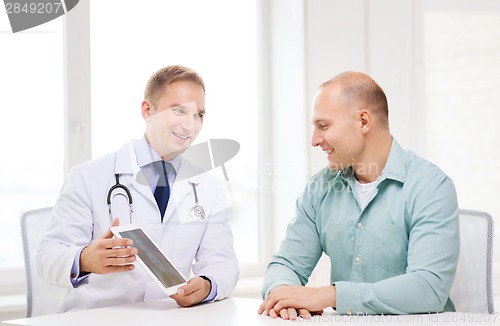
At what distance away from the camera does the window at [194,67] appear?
3.50 metres

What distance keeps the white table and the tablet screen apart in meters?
0.09

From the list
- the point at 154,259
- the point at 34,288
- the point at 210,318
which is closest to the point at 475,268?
the point at 210,318

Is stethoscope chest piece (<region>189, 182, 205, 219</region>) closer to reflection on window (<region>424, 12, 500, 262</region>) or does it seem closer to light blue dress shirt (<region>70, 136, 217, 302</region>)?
light blue dress shirt (<region>70, 136, 217, 302</region>)

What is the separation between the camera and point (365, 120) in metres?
2.22

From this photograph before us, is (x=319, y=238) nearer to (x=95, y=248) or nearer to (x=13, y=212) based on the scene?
(x=95, y=248)

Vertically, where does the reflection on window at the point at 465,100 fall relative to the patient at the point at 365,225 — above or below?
above

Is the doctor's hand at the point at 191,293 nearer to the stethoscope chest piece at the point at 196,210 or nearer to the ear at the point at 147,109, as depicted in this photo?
the stethoscope chest piece at the point at 196,210

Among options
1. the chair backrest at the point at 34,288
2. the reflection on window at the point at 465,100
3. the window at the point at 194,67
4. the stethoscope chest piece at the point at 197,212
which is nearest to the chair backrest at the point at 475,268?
the stethoscope chest piece at the point at 197,212

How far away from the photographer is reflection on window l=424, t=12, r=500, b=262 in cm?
404

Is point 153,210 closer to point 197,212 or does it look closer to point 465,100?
point 197,212

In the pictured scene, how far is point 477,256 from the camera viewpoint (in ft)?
7.24

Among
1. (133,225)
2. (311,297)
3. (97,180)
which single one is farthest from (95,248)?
(311,297)

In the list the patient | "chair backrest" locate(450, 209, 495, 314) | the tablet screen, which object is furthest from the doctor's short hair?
"chair backrest" locate(450, 209, 495, 314)

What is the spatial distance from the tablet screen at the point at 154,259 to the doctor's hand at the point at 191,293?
3 centimetres
